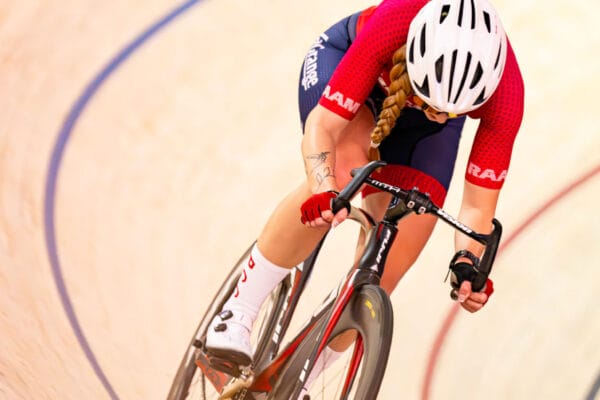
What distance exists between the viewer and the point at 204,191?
14.3ft

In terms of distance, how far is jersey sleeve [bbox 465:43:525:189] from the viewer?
7.83ft

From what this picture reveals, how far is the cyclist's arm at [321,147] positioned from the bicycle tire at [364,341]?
0.28m

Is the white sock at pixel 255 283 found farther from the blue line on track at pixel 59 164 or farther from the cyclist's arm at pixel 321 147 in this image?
the blue line on track at pixel 59 164

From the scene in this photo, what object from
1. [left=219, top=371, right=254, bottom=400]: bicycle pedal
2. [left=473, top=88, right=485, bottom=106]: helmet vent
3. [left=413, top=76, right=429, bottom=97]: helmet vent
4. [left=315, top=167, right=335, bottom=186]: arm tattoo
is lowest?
[left=219, top=371, right=254, bottom=400]: bicycle pedal

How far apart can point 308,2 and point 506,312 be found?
180 cm

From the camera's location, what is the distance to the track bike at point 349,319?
213cm

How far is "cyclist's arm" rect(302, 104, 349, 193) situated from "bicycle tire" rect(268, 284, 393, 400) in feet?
0.93

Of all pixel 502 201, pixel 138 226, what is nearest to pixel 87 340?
pixel 138 226

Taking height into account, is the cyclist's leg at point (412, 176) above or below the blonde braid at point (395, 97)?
below

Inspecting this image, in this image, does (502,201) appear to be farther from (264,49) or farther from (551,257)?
(264,49)

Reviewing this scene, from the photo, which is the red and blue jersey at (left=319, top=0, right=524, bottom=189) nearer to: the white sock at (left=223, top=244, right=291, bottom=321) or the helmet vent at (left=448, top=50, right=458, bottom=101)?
the helmet vent at (left=448, top=50, right=458, bottom=101)

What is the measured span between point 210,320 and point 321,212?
96cm

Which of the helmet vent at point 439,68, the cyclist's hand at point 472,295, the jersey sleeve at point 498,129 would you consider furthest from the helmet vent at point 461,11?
the cyclist's hand at point 472,295

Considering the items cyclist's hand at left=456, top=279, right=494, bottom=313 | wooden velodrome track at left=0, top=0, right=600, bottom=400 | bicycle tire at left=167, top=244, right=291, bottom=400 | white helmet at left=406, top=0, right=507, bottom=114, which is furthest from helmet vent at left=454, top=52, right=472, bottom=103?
wooden velodrome track at left=0, top=0, right=600, bottom=400
